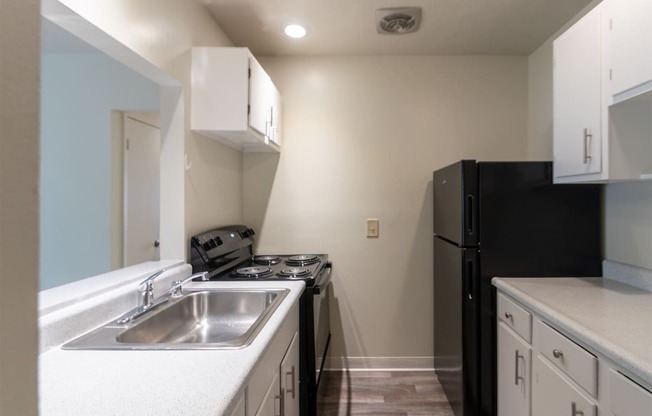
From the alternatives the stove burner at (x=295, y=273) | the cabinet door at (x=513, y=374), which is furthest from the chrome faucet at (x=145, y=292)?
the cabinet door at (x=513, y=374)

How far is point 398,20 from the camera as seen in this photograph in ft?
7.07

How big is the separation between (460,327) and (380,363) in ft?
3.16

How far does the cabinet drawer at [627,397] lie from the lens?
930 mm

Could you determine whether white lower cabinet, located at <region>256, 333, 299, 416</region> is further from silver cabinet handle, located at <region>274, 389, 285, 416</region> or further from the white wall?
the white wall

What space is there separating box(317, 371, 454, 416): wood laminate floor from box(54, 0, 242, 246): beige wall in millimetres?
1406

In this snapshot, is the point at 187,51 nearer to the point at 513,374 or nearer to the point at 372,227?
the point at 372,227

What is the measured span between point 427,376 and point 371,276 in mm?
847

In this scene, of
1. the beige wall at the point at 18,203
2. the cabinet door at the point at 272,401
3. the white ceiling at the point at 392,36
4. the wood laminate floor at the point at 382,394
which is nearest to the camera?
the beige wall at the point at 18,203

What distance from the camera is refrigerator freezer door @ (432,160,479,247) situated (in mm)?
1904

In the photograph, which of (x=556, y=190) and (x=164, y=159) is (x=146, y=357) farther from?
(x=556, y=190)

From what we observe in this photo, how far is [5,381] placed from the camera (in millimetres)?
346

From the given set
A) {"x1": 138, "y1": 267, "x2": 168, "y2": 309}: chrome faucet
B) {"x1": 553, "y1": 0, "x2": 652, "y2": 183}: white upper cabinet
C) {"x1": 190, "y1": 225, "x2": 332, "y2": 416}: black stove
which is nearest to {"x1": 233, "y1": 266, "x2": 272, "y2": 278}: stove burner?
{"x1": 190, "y1": 225, "x2": 332, "y2": 416}: black stove

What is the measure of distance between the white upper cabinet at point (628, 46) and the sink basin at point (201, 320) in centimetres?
164

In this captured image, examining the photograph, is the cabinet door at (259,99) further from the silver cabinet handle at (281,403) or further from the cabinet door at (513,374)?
the cabinet door at (513,374)
